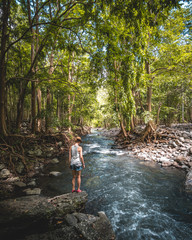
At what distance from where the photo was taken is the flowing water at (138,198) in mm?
3291

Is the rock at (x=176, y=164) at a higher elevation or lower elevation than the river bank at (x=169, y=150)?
lower

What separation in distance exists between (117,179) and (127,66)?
5.21m

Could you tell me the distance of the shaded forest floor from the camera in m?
5.12

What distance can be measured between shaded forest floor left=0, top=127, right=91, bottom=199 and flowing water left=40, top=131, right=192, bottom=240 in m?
0.87

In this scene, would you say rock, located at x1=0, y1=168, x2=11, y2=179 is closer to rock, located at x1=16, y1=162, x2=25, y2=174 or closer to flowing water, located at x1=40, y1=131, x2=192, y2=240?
rock, located at x1=16, y1=162, x2=25, y2=174

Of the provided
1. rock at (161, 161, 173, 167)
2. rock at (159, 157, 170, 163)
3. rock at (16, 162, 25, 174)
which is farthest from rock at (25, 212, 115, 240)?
rock at (159, 157, 170, 163)

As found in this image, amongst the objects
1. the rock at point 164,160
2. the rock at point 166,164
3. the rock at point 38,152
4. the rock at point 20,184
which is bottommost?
the rock at point 166,164

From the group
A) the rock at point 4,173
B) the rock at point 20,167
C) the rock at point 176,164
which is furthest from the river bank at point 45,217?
the rock at point 176,164

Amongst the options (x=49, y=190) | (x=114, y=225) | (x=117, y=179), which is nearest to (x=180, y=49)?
(x=117, y=179)

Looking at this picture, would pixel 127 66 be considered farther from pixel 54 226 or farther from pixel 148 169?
pixel 148 169

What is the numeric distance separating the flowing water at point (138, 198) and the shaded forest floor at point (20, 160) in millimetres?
870

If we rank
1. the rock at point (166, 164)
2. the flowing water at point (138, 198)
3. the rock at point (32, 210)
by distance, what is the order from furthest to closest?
the rock at point (166, 164)
the flowing water at point (138, 198)
the rock at point (32, 210)

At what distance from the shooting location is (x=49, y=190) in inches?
199

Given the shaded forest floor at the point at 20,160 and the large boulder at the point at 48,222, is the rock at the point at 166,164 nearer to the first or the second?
the large boulder at the point at 48,222
